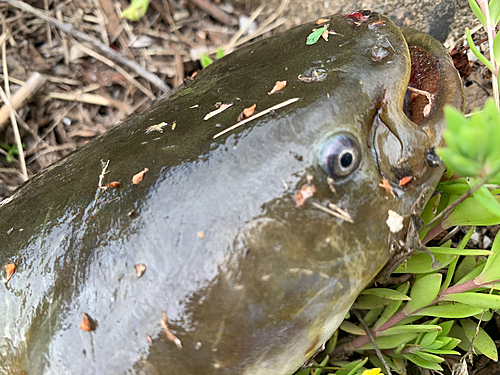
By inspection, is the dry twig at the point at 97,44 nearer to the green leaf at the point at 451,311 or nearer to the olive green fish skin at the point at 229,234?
the olive green fish skin at the point at 229,234

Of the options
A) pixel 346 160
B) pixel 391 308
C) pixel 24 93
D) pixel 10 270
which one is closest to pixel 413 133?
pixel 346 160

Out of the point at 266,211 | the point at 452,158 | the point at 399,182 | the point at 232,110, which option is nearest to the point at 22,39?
the point at 232,110

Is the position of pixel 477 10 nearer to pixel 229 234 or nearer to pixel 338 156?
pixel 338 156

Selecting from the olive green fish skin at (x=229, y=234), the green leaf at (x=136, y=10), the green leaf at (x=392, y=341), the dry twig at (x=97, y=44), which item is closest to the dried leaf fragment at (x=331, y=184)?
the olive green fish skin at (x=229, y=234)

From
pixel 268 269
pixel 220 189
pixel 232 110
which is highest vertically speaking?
pixel 232 110

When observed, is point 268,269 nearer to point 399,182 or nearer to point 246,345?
point 246,345

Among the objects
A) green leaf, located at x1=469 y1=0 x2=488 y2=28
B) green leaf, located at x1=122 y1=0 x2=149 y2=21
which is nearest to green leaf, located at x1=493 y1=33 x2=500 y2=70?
green leaf, located at x1=469 y1=0 x2=488 y2=28
